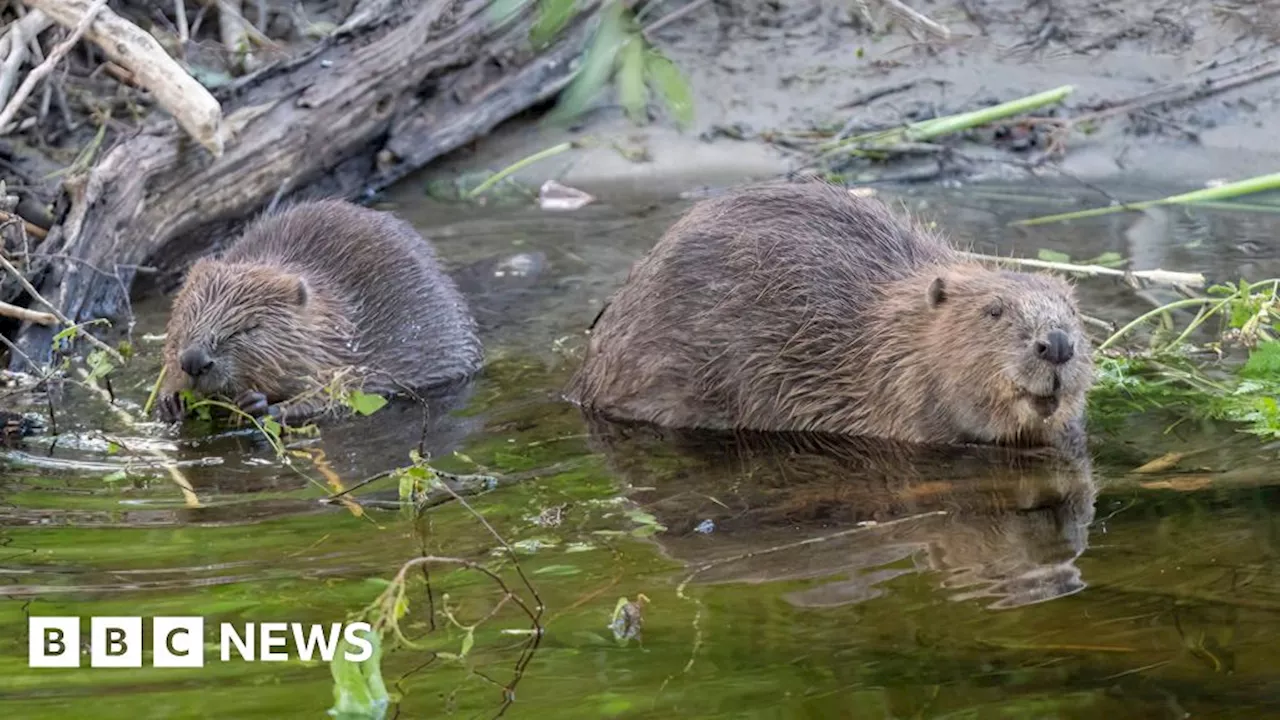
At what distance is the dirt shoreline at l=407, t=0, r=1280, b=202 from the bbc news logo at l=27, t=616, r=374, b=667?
4554 mm

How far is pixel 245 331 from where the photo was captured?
207 inches

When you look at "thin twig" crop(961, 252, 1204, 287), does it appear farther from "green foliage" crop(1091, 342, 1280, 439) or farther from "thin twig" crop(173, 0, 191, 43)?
"thin twig" crop(173, 0, 191, 43)

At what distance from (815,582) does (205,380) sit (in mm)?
2438

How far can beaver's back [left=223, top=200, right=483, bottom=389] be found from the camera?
220 inches

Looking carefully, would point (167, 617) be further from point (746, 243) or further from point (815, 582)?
point (746, 243)

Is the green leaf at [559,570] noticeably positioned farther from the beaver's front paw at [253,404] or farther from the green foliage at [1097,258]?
the green foliage at [1097,258]

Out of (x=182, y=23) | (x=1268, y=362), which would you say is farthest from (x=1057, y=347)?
(x=182, y=23)

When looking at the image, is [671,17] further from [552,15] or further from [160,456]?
[160,456]

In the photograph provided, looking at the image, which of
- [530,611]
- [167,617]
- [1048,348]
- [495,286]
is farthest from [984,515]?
[495,286]

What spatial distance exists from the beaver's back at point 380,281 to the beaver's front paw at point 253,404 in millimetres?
459

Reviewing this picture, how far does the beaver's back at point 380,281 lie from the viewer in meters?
5.59

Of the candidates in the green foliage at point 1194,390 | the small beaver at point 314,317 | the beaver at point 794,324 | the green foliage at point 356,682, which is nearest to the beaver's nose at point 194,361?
the small beaver at point 314,317

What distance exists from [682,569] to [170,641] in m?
0.97

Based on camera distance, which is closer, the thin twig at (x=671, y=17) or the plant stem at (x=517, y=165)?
the thin twig at (x=671, y=17)
